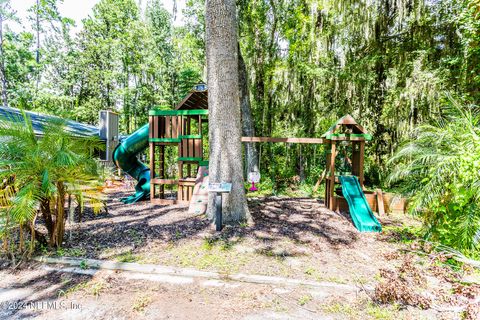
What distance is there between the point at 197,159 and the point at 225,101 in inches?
93.2

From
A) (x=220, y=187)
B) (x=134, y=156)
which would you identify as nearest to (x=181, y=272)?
(x=220, y=187)

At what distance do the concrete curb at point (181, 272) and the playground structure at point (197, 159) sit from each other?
2.26m

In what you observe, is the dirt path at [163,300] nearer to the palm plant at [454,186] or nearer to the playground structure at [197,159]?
the palm plant at [454,186]

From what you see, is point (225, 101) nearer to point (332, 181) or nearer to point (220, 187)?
point (220, 187)

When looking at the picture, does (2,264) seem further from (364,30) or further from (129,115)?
(129,115)

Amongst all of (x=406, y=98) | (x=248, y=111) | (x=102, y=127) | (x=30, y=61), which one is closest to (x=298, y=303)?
(x=248, y=111)

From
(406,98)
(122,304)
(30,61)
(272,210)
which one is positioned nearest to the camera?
(122,304)

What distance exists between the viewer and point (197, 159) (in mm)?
6426

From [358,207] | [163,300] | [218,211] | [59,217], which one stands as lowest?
[163,300]

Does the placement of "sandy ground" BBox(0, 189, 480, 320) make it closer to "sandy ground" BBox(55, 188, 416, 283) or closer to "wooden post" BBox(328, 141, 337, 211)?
"sandy ground" BBox(55, 188, 416, 283)

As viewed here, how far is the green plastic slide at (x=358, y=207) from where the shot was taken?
15.1 ft

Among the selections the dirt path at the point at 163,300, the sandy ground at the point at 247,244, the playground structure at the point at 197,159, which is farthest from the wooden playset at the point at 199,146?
the dirt path at the point at 163,300

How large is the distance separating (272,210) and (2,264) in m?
4.67

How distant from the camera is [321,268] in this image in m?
3.05
